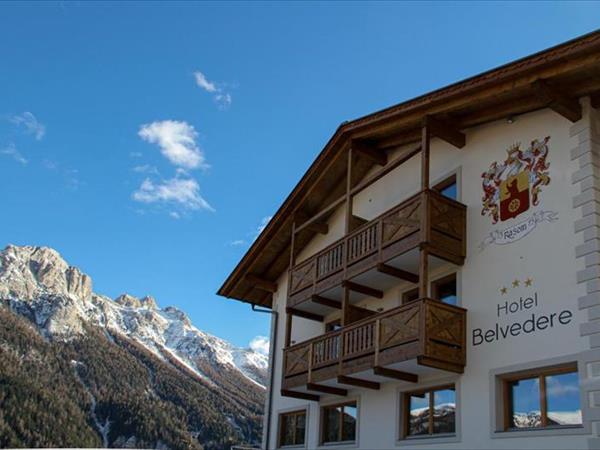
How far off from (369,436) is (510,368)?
14.1 ft

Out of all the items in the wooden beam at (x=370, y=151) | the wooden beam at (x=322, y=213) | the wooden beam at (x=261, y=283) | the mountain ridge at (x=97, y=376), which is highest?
the mountain ridge at (x=97, y=376)

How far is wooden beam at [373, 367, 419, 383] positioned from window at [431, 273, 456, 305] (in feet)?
5.04

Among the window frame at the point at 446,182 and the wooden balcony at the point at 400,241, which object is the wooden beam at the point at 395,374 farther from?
the window frame at the point at 446,182

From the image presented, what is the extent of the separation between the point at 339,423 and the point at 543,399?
6.26 meters

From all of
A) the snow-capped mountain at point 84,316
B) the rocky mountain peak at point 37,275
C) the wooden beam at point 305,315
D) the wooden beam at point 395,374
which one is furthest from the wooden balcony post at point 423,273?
the rocky mountain peak at point 37,275

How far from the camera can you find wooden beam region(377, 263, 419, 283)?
14.7 m

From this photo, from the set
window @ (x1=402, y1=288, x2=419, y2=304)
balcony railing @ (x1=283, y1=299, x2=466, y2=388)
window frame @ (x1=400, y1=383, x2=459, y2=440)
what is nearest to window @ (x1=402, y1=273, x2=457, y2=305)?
window @ (x1=402, y1=288, x2=419, y2=304)

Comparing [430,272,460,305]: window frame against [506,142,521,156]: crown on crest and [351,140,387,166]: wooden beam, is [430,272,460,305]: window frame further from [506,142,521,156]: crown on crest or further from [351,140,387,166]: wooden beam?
[351,140,387,166]: wooden beam

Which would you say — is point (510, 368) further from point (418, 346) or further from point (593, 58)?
point (593, 58)

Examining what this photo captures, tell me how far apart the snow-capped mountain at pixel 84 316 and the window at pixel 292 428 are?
86175 mm

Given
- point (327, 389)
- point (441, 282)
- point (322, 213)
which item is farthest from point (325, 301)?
point (441, 282)

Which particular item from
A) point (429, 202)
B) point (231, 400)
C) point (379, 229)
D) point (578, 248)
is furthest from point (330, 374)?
point (231, 400)

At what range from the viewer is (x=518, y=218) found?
1291 centimetres

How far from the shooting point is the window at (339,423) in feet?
54.0
